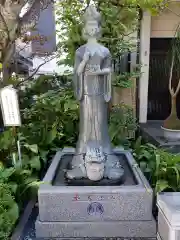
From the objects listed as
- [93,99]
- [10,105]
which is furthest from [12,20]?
[93,99]

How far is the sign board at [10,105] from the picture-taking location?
3379 mm

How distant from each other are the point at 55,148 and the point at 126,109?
230cm

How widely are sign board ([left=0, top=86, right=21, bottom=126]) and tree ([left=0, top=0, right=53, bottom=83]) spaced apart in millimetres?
1413

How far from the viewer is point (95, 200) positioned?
2840 millimetres

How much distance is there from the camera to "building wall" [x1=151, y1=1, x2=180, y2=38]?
7.01 metres

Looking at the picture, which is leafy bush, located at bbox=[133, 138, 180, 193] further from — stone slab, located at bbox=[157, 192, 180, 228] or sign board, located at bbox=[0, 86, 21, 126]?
sign board, located at bbox=[0, 86, 21, 126]

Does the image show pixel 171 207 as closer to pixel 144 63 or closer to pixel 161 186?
pixel 161 186

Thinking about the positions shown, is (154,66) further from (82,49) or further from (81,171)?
(81,171)

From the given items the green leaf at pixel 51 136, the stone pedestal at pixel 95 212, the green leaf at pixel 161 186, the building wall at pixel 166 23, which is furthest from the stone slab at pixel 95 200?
the building wall at pixel 166 23

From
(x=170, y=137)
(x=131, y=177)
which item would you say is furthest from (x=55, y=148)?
(x=170, y=137)

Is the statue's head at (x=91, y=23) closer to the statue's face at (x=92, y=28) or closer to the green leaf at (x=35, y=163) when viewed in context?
the statue's face at (x=92, y=28)

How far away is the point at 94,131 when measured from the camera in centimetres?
338

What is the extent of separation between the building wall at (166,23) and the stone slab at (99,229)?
225 inches

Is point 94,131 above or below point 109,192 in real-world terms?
above
